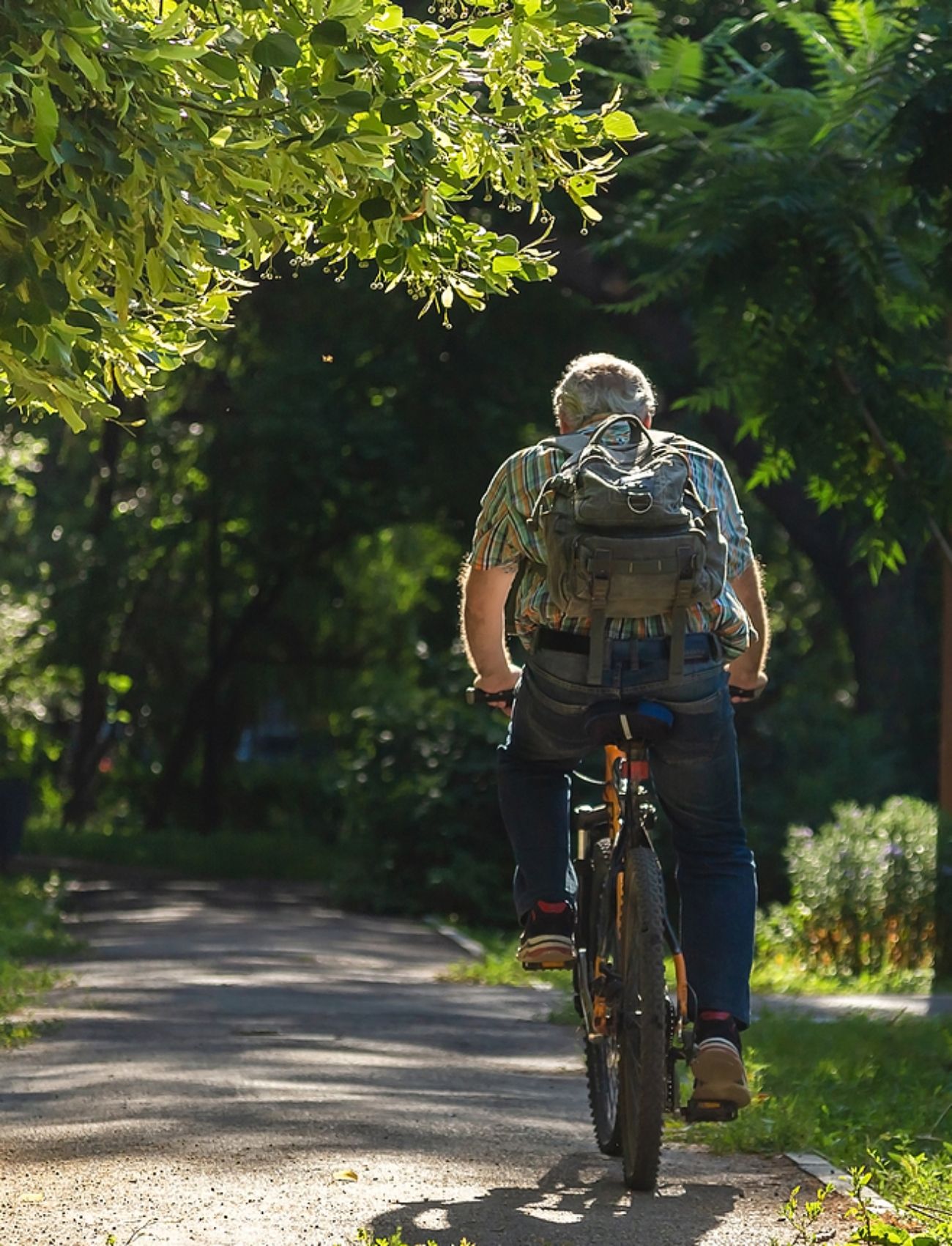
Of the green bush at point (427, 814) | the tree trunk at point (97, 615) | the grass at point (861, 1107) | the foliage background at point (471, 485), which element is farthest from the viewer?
the tree trunk at point (97, 615)

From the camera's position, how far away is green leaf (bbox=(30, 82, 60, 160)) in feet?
11.2

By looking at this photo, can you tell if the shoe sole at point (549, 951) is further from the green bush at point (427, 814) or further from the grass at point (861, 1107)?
the green bush at point (427, 814)

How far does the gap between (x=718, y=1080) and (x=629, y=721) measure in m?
0.85

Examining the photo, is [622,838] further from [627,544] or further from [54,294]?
[54,294]

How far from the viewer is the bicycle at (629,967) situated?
455 cm

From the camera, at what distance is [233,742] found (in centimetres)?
2964

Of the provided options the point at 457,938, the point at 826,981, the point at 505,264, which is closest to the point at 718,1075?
the point at 505,264

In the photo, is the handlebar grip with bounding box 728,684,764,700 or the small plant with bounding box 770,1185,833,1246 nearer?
the small plant with bounding box 770,1185,833,1246

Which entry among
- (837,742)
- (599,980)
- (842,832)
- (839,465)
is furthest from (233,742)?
(599,980)

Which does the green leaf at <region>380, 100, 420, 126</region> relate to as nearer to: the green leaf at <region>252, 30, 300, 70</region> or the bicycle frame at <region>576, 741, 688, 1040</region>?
the green leaf at <region>252, 30, 300, 70</region>

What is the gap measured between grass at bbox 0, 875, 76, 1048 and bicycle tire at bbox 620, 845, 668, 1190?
10.7ft

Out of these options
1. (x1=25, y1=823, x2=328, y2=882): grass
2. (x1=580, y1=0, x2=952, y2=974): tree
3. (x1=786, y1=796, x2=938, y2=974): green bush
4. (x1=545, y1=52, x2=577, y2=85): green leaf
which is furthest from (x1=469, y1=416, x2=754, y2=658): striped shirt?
(x1=25, y1=823, x2=328, y2=882): grass

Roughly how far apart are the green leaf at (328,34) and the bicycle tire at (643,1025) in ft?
6.73

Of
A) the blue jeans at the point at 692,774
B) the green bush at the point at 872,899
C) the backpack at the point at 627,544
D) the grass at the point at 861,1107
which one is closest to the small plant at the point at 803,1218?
the grass at the point at 861,1107
